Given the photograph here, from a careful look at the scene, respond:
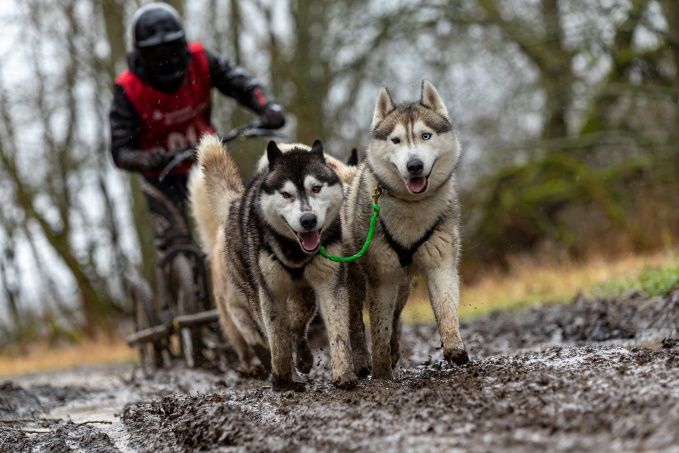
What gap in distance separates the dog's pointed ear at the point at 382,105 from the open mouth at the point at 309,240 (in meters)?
0.88

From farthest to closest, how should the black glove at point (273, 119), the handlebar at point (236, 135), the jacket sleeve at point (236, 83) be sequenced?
the jacket sleeve at point (236, 83), the black glove at point (273, 119), the handlebar at point (236, 135)

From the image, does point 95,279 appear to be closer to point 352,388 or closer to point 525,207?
point 525,207

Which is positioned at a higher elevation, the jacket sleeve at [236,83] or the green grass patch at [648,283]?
the jacket sleeve at [236,83]

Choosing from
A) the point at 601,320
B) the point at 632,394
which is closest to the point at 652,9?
the point at 601,320

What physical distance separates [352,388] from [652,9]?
1076 centimetres

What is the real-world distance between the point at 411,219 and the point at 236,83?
10.0 feet

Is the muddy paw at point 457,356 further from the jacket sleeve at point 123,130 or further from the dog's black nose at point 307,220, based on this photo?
the jacket sleeve at point 123,130

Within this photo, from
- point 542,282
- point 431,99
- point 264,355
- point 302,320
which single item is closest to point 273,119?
point 264,355

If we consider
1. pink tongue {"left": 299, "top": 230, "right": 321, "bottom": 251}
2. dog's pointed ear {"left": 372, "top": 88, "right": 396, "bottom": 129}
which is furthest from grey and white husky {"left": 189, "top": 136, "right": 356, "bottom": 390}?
dog's pointed ear {"left": 372, "top": 88, "right": 396, "bottom": 129}

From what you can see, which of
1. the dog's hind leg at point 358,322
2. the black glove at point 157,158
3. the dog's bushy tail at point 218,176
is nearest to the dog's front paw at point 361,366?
the dog's hind leg at point 358,322

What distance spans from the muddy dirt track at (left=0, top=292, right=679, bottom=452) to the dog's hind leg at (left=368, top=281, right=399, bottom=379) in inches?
7.0

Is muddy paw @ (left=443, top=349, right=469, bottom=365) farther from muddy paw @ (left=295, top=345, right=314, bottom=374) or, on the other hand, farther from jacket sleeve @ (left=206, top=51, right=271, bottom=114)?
jacket sleeve @ (left=206, top=51, right=271, bottom=114)

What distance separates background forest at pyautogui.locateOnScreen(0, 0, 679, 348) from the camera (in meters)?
14.2

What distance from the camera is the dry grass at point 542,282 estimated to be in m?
10.5
